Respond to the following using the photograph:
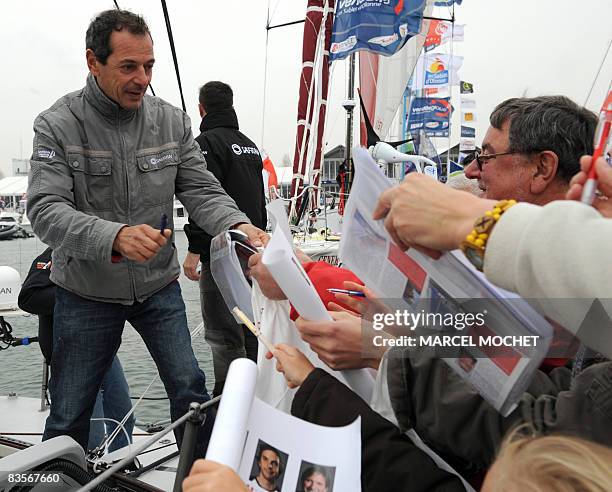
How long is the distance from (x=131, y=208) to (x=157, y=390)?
384 centimetres

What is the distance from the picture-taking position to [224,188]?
3.19 metres

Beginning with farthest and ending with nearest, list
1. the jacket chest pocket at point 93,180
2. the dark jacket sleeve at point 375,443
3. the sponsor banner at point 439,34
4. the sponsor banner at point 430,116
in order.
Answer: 1. the sponsor banner at point 430,116
2. the sponsor banner at point 439,34
3. the jacket chest pocket at point 93,180
4. the dark jacket sleeve at point 375,443

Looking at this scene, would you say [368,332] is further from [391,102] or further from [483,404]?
[391,102]

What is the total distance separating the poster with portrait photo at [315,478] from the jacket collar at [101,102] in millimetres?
1648

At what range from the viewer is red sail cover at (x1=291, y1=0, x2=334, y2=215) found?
18.6 feet

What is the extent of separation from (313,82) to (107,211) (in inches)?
158

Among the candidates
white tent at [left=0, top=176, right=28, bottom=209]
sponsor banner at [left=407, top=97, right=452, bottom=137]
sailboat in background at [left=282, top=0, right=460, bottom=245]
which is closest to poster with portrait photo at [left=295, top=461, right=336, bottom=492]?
sailboat in background at [left=282, top=0, right=460, bottom=245]

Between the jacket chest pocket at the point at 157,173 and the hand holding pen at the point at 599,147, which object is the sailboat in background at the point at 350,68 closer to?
the jacket chest pocket at the point at 157,173

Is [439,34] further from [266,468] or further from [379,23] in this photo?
[266,468]

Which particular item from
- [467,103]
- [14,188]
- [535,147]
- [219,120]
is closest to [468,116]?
[467,103]

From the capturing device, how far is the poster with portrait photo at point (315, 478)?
80 centimetres

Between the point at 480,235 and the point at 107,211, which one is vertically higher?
the point at 480,235

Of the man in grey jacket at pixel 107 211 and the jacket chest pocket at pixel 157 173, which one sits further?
the jacket chest pocket at pixel 157 173

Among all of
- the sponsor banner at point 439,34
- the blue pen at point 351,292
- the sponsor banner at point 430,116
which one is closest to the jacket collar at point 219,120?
the blue pen at point 351,292
